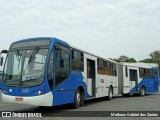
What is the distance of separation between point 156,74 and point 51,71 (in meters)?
18.5

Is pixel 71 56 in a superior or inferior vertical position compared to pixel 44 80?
superior

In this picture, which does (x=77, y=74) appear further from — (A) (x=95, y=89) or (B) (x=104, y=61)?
(B) (x=104, y=61)

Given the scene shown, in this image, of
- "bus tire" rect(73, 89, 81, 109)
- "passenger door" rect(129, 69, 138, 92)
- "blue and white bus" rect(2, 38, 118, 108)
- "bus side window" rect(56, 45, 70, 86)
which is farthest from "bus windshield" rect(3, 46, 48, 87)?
"passenger door" rect(129, 69, 138, 92)

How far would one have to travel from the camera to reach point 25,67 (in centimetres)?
1059

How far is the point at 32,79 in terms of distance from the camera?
10.3 meters

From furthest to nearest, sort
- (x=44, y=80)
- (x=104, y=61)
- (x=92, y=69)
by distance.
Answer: (x=104, y=61) → (x=92, y=69) → (x=44, y=80)

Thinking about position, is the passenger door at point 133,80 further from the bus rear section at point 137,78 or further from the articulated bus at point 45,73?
the articulated bus at point 45,73

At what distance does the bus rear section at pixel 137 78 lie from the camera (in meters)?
22.8

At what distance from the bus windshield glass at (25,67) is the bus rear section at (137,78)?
42.1 feet

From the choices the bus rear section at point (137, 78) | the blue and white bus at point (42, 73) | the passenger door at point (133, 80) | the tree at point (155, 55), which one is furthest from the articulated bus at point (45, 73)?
the tree at point (155, 55)

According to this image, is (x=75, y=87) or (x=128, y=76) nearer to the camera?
(x=75, y=87)

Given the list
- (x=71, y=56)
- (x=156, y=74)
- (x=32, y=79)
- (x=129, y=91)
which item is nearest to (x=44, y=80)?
(x=32, y=79)

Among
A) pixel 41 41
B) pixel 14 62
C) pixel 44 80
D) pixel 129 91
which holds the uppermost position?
pixel 41 41

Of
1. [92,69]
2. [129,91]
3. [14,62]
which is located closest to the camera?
[14,62]
